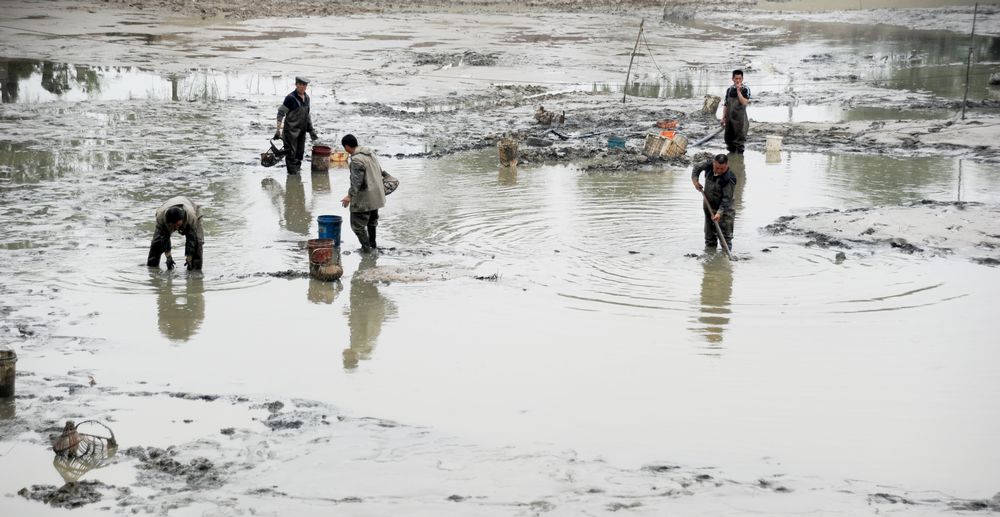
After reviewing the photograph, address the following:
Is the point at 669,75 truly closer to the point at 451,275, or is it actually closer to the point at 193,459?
the point at 451,275

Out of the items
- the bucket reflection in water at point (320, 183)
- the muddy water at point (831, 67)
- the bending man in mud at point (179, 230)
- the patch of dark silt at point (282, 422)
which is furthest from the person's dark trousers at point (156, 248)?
the muddy water at point (831, 67)

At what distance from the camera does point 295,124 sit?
1617cm

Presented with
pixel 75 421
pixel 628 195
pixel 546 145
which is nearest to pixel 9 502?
pixel 75 421

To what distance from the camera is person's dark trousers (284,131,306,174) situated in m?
16.4

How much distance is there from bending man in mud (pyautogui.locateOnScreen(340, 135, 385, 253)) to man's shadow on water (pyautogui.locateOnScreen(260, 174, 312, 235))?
1350mm

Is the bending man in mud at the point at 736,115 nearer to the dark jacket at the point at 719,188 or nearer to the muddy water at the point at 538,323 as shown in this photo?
the muddy water at the point at 538,323

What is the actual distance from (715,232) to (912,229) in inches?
107

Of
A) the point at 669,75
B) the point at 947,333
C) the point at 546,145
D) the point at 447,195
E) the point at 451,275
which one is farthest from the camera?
the point at 669,75

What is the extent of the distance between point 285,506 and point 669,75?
25.0m

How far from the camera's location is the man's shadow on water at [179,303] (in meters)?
9.40

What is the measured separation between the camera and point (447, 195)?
50.5 feet

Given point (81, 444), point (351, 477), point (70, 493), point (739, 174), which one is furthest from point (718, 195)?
point (70, 493)

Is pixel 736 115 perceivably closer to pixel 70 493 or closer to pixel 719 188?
pixel 719 188

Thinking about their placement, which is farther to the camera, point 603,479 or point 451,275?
point 451,275
